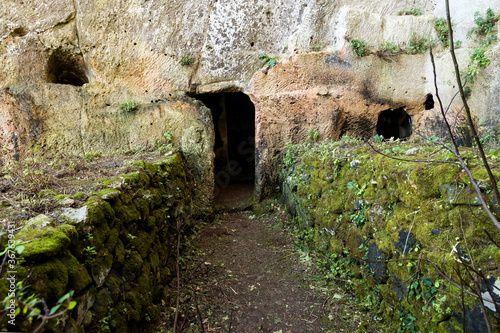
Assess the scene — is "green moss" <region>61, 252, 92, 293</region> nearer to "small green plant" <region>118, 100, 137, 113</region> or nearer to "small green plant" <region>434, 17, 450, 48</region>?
"small green plant" <region>118, 100, 137, 113</region>

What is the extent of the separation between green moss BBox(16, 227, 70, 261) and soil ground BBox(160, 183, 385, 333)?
998mm

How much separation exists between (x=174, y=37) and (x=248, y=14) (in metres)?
1.91

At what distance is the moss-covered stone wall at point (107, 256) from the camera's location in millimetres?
1579

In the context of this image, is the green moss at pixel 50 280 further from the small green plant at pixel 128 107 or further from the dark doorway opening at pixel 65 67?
the dark doorway opening at pixel 65 67

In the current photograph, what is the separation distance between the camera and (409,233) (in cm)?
264

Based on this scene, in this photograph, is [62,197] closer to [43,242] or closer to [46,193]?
[46,193]

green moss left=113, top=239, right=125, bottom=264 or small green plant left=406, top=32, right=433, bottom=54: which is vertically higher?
small green plant left=406, top=32, right=433, bottom=54

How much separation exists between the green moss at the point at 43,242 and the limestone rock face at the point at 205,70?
5.15m

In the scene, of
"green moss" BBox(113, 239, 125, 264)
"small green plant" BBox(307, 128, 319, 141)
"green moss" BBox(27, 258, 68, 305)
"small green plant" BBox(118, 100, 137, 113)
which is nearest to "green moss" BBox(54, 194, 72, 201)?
"green moss" BBox(113, 239, 125, 264)

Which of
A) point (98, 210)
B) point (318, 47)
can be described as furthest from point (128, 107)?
point (98, 210)

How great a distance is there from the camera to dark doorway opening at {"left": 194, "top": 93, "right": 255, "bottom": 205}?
988 centimetres

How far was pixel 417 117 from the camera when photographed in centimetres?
741

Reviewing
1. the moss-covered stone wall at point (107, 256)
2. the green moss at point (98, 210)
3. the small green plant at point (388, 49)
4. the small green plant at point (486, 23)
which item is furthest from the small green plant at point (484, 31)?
the green moss at point (98, 210)

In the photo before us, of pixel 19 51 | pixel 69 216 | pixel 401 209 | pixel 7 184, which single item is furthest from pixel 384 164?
pixel 19 51
